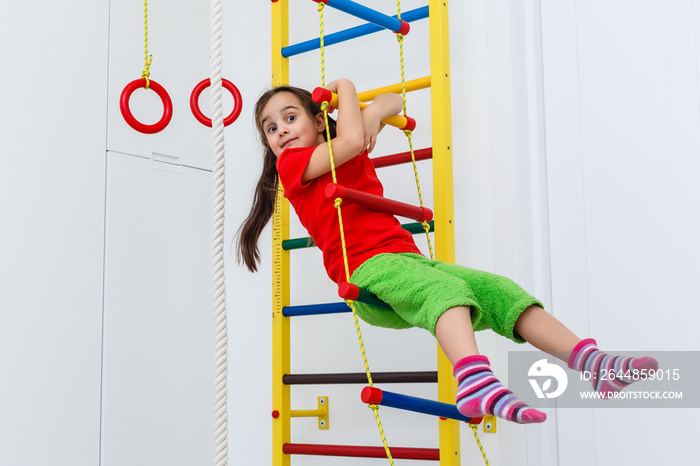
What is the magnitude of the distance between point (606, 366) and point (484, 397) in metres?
0.29

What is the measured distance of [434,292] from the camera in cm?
169

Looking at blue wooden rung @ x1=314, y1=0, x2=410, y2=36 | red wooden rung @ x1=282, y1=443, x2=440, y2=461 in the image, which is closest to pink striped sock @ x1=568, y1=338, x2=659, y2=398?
red wooden rung @ x1=282, y1=443, x2=440, y2=461

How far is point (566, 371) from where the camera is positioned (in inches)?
93.7

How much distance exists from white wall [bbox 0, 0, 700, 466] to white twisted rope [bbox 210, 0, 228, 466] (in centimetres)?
103

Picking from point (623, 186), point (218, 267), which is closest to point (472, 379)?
point (218, 267)

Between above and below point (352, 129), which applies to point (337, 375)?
below

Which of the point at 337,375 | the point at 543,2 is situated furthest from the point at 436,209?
the point at 543,2

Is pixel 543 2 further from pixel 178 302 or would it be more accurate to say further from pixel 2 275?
pixel 2 275

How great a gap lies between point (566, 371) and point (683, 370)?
357 mm

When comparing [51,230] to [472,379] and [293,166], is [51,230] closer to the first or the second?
[293,166]

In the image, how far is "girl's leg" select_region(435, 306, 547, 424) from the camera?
1366 millimetres

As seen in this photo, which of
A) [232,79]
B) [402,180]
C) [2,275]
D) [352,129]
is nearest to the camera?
[352,129]

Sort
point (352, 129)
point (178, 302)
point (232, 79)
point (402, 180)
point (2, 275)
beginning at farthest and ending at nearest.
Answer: point (232, 79), point (178, 302), point (402, 180), point (2, 275), point (352, 129)

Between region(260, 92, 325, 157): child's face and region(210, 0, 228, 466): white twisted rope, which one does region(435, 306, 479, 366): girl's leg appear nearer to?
region(210, 0, 228, 466): white twisted rope
